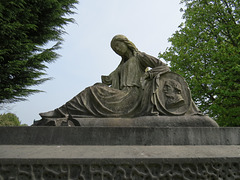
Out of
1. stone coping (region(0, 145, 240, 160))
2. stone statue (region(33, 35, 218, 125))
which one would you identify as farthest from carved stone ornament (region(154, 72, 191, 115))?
stone coping (region(0, 145, 240, 160))

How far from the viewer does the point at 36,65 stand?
11086mm

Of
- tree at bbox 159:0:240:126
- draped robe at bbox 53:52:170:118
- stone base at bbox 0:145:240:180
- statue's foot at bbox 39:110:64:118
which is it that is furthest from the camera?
tree at bbox 159:0:240:126

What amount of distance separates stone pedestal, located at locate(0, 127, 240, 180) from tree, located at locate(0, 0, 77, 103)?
7271 mm

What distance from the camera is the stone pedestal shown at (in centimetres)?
278

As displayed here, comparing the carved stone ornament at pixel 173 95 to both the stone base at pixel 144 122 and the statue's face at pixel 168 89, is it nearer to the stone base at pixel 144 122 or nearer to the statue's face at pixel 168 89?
the statue's face at pixel 168 89

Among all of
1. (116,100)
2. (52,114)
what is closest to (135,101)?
(116,100)

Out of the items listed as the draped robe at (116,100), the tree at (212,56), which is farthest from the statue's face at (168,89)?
the tree at (212,56)

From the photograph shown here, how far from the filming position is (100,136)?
3531 millimetres

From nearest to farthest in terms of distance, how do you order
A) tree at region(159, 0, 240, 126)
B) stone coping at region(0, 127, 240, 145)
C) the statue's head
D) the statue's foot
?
1. stone coping at region(0, 127, 240, 145)
2. the statue's foot
3. the statue's head
4. tree at region(159, 0, 240, 126)

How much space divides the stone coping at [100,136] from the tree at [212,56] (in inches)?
263

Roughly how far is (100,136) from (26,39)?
8.75 m

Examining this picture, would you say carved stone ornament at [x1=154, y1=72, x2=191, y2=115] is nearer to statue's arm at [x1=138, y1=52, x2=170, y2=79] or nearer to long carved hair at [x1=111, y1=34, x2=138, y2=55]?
statue's arm at [x1=138, y1=52, x2=170, y2=79]

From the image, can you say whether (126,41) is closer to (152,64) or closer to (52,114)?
(152,64)

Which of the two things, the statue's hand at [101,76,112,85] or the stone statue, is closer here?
the stone statue
